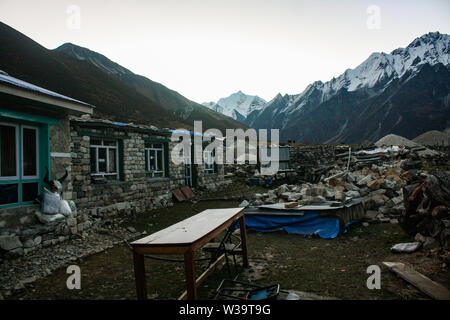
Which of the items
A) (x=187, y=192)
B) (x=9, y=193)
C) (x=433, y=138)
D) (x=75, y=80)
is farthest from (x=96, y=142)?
(x=75, y=80)

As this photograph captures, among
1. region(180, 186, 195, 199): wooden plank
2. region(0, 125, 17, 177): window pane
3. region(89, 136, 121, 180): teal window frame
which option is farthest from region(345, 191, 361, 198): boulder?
region(0, 125, 17, 177): window pane

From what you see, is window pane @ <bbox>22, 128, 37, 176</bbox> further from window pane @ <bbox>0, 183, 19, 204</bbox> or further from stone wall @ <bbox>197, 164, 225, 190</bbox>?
stone wall @ <bbox>197, 164, 225, 190</bbox>

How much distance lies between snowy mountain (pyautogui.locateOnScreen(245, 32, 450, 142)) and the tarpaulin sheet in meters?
55.1

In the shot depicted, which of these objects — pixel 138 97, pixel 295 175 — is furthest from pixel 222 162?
pixel 138 97

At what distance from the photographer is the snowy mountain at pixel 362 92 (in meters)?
61.3

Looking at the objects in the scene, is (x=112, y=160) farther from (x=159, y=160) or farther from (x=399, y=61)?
(x=399, y=61)

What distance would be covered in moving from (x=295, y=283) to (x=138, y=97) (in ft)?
181

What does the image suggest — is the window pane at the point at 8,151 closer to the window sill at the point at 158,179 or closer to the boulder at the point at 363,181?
the window sill at the point at 158,179

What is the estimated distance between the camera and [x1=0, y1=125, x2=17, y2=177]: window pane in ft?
17.6

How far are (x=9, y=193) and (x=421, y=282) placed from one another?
757cm

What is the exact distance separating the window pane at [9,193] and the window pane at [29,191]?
148mm
